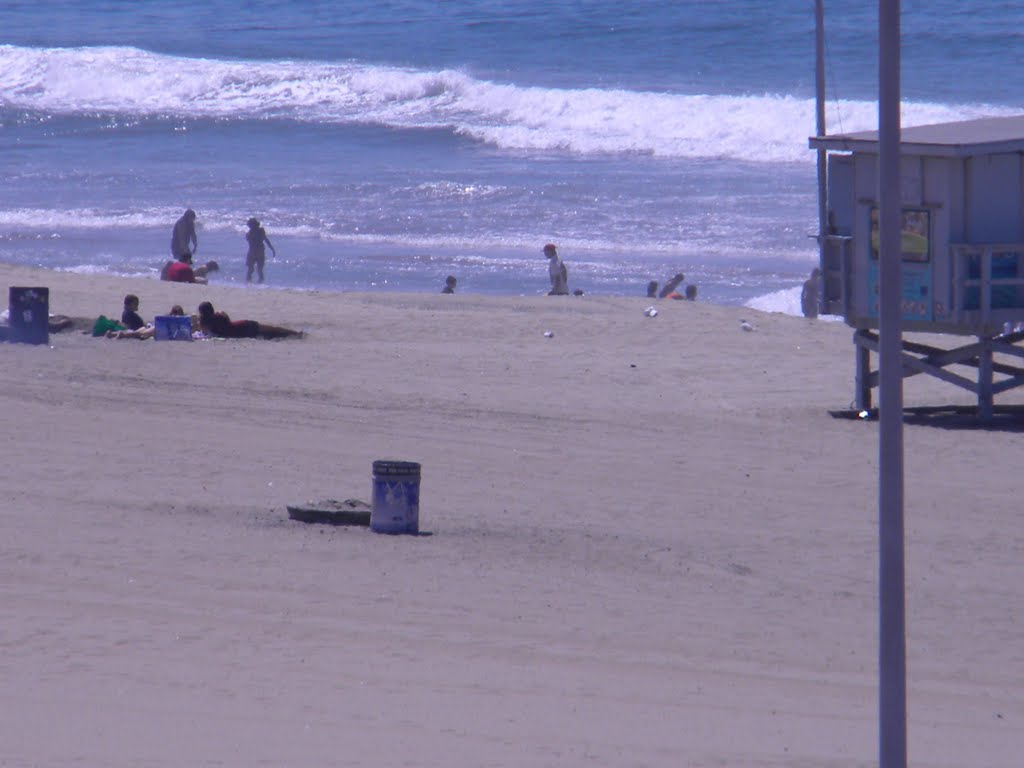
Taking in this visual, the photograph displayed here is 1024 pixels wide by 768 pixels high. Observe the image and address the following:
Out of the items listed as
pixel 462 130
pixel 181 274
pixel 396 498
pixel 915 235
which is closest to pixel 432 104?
pixel 462 130

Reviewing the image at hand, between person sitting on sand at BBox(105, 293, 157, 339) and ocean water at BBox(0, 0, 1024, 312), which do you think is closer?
person sitting on sand at BBox(105, 293, 157, 339)

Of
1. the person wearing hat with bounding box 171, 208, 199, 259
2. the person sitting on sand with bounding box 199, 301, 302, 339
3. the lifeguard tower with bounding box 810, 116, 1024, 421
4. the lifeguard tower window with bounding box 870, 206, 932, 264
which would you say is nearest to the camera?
the lifeguard tower with bounding box 810, 116, 1024, 421

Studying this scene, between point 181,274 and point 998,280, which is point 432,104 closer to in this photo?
point 181,274

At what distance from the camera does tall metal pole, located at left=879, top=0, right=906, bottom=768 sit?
157 inches

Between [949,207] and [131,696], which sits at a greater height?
[949,207]

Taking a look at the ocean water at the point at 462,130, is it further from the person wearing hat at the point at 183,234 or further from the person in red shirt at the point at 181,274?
the person in red shirt at the point at 181,274

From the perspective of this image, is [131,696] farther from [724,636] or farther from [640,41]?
[640,41]

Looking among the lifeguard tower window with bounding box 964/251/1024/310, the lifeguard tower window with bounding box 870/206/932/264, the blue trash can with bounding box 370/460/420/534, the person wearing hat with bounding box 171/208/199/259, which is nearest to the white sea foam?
the person wearing hat with bounding box 171/208/199/259

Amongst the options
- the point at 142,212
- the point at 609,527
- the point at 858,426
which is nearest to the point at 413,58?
the point at 142,212

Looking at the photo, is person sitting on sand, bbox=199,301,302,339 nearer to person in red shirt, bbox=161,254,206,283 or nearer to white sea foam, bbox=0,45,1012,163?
person in red shirt, bbox=161,254,206,283

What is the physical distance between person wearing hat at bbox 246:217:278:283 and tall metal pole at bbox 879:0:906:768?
18636 millimetres

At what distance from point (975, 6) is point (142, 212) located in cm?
3395

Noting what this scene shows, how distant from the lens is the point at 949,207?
12344 millimetres

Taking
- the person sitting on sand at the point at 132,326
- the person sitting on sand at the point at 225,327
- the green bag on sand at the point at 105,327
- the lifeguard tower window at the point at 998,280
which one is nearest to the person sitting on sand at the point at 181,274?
the person sitting on sand at the point at 132,326
